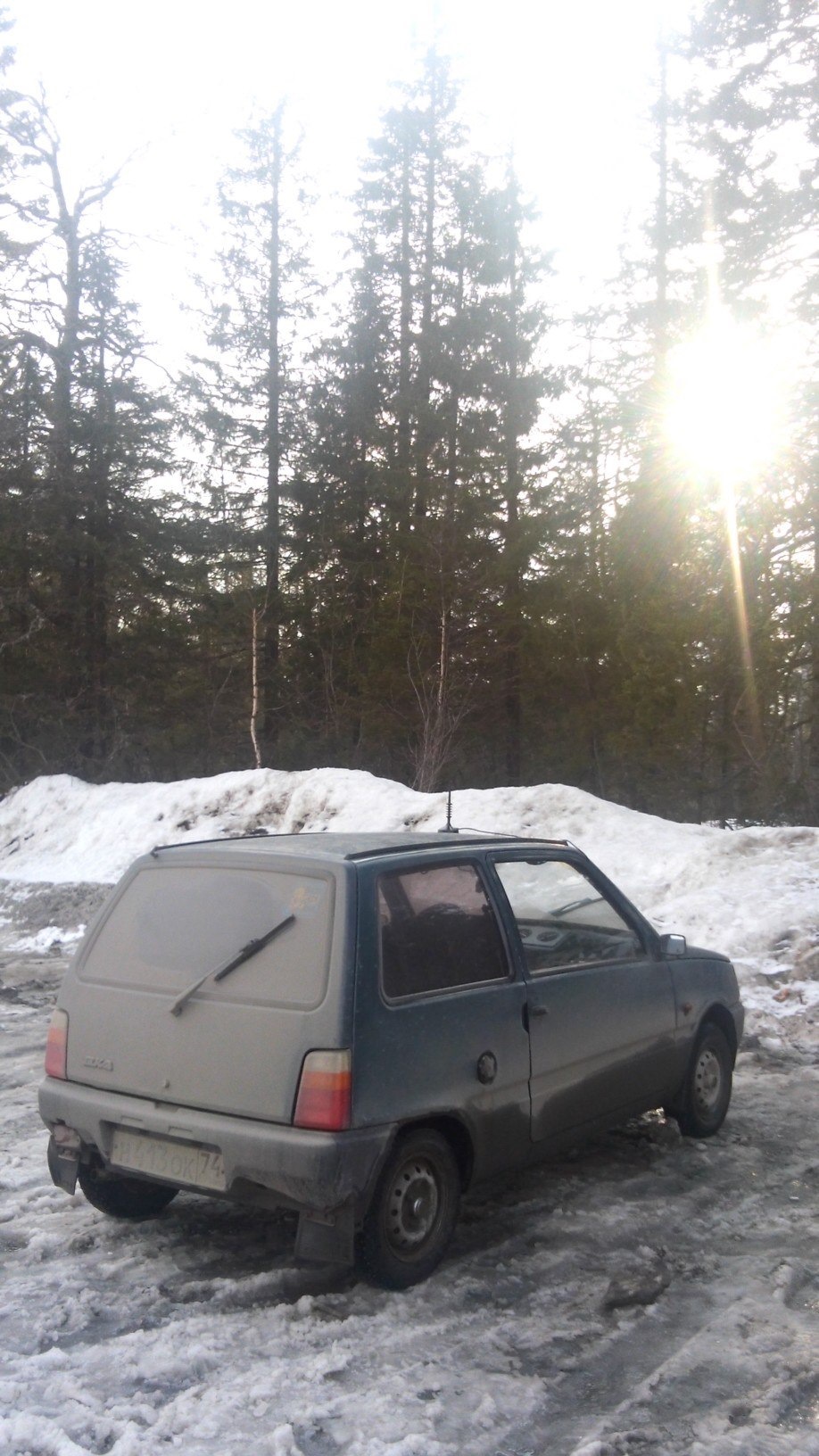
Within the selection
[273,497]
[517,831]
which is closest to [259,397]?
[273,497]

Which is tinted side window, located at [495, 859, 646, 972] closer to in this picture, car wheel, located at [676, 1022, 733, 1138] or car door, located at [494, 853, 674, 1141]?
car door, located at [494, 853, 674, 1141]

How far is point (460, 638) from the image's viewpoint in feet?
68.7

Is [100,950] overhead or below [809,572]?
below

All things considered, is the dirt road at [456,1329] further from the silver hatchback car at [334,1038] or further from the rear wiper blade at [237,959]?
the rear wiper blade at [237,959]

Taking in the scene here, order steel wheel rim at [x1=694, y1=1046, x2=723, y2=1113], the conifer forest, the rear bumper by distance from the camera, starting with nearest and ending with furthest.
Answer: the rear bumper
steel wheel rim at [x1=694, y1=1046, x2=723, y2=1113]
the conifer forest

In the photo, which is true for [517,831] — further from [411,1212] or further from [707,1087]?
Result: [411,1212]

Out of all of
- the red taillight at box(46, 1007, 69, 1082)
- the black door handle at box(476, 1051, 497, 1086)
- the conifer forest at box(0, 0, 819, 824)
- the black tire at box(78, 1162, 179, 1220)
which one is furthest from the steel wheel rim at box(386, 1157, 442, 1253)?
the conifer forest at box(0, 0, 819, 824)

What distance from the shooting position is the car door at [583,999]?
4875mm

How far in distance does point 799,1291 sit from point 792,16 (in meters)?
20.5

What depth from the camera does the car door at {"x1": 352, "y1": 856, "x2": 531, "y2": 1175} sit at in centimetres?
408

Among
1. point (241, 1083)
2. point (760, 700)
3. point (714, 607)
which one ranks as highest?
point (714, 607)

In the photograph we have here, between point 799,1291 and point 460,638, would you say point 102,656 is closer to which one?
point 460,638

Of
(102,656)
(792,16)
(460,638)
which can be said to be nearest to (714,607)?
(460,638)

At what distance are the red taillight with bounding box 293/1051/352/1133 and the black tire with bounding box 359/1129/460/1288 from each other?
1.07 feet
